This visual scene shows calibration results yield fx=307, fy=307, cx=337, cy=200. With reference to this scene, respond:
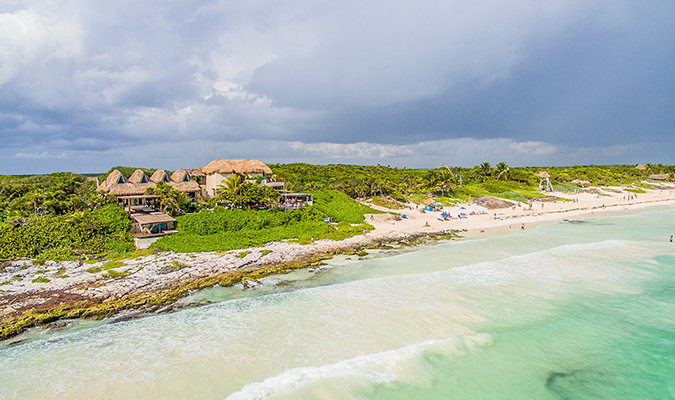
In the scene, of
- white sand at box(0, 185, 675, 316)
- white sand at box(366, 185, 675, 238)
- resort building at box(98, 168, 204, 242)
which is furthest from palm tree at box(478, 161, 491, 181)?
resort building at box(98, 168, 204, 242)

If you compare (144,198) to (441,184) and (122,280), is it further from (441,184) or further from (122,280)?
(441,184)

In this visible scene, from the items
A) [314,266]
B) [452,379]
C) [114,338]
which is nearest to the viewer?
[452,379]

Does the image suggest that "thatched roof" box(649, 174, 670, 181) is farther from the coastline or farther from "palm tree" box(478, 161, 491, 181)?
the coastline

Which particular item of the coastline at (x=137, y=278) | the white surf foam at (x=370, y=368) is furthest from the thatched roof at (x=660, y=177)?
the white surf foam at (x=370, y=368)

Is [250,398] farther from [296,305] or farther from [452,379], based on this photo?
[452,379]

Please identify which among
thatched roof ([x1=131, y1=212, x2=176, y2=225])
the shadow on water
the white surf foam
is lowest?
the shadow on water

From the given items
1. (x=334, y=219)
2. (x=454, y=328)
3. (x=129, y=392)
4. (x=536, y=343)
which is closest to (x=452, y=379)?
(x=454, y=328)
